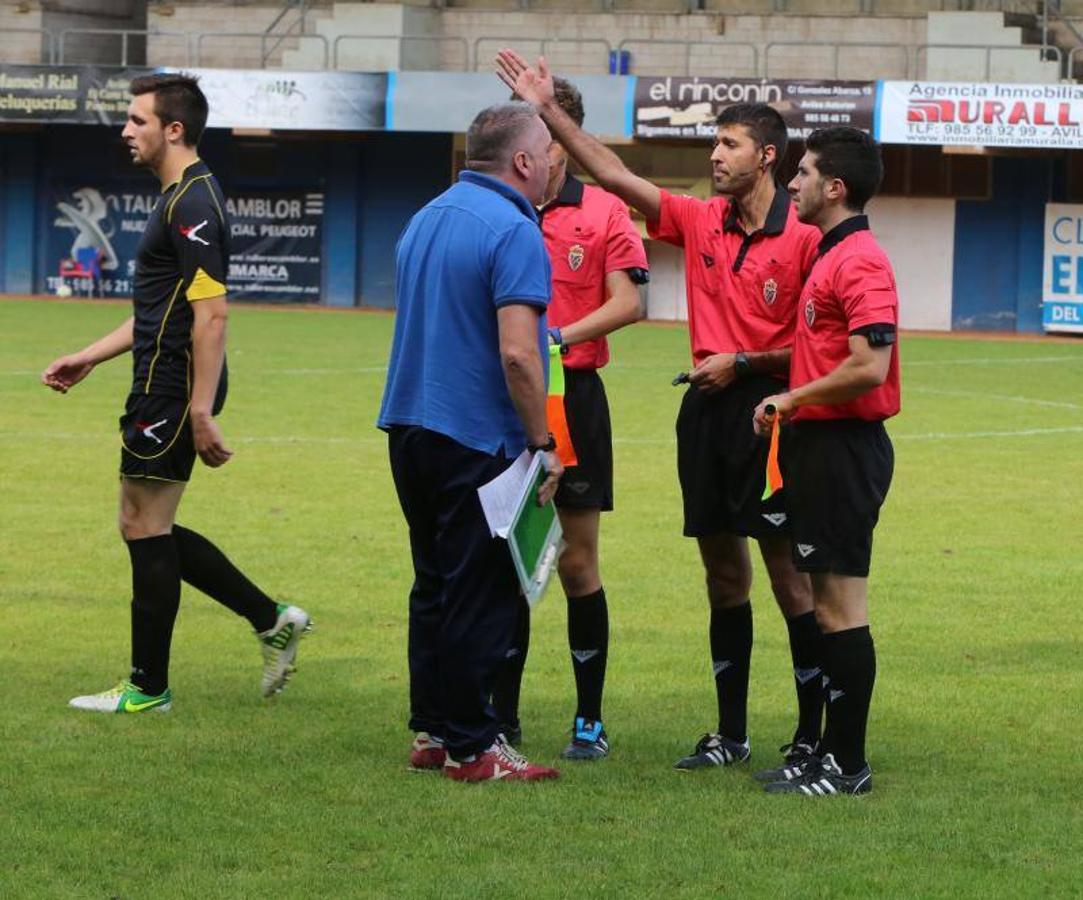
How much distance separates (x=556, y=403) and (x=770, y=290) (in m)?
0.79

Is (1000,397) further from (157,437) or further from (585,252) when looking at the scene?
(157,437)

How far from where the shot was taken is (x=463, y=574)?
627 cm

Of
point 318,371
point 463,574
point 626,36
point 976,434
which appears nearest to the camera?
point 463,574

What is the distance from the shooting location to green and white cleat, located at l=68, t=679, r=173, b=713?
23.7 feet

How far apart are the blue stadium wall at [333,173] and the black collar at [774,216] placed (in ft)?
105

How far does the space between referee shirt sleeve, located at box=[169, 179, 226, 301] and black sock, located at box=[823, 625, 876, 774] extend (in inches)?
98.8

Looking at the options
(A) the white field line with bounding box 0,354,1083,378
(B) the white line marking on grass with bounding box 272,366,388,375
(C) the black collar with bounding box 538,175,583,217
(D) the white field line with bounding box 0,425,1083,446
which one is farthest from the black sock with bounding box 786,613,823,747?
(B) the white line marking on grass with bounding box 272,366,388,375

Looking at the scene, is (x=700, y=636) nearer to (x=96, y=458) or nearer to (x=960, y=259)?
(x=96, y=458)

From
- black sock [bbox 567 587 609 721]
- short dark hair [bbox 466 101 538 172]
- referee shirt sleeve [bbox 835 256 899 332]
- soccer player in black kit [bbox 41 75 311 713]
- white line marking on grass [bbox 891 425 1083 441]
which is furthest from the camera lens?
white line marking on grass [bbox 891 425 1083 441]

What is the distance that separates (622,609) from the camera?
955 cm

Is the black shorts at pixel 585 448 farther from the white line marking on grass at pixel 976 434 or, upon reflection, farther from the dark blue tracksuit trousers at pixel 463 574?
the white line marking on grass at pixel 976 434

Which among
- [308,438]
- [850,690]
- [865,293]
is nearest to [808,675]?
[850,690]

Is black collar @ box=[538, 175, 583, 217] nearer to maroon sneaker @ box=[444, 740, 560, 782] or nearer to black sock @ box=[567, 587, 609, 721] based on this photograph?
black sock @ box=[567, 587, 609, 721]

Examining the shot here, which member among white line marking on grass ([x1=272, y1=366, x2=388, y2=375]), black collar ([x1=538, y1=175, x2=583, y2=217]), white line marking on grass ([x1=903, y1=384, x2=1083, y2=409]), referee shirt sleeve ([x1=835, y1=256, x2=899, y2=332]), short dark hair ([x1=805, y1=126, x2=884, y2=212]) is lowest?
white line marking on grass ([x1=903, y1=384, x2=1083, y2=409])
